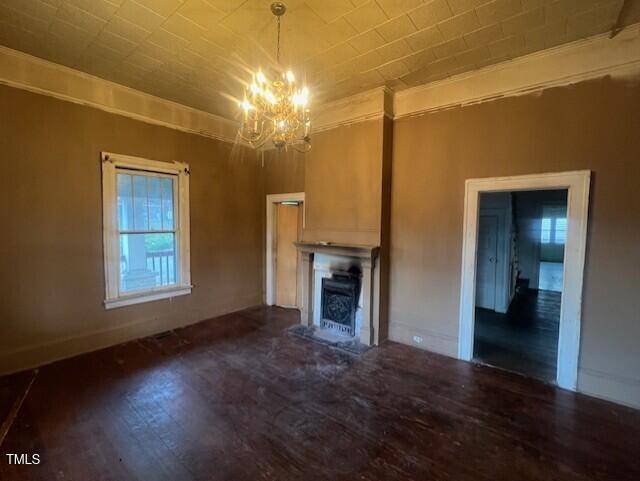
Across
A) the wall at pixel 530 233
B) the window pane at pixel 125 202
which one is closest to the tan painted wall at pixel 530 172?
the window pane at pixel 125 202

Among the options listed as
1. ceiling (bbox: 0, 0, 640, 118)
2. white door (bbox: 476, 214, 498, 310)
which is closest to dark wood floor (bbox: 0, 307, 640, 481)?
white door (bbox: 476, 214, 498, 310)

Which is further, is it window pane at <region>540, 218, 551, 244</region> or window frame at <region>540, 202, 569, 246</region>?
window pane at <region>540, 218, 551, 244</region>

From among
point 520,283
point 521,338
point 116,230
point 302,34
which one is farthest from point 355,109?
point 520,283

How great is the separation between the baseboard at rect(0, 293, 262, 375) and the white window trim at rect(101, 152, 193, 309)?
1.05 ft

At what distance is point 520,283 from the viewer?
802cm

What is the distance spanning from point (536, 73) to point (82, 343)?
5.61m

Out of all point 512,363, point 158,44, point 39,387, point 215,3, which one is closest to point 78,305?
point 39,387

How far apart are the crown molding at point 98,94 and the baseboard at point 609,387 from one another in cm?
533

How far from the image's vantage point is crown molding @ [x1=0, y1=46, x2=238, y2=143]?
9.61 feet

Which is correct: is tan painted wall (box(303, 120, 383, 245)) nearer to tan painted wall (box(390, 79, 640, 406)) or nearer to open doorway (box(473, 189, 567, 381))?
tan painted wall (box(390, 79, 640, 406))

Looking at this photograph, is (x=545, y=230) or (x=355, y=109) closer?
(x=355, y=109)

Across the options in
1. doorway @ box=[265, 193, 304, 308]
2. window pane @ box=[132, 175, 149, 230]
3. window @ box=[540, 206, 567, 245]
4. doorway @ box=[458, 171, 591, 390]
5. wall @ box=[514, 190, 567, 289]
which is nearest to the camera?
doorway @ box=[458, 171, 591, 390]

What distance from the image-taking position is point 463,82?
3.28m

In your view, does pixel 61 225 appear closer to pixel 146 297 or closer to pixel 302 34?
pixel 146 297
